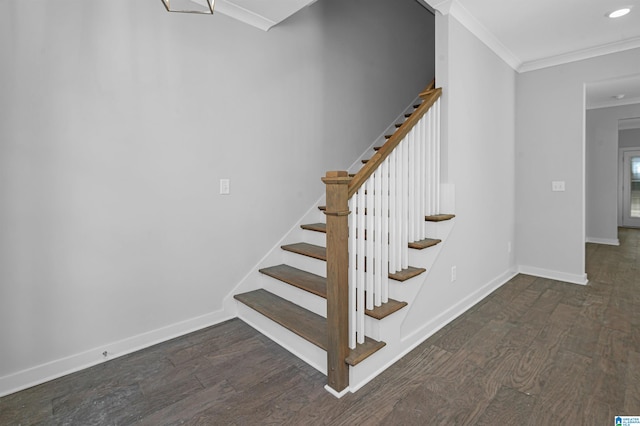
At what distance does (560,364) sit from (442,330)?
72 centimetres

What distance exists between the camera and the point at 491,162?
10.6 feet

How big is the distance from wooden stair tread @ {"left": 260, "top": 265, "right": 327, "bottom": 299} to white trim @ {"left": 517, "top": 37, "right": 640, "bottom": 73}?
3436 millimetres

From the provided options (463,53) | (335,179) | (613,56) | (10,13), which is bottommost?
(335,179)

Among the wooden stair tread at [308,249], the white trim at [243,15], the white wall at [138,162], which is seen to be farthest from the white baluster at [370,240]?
the white trim at [243,15]

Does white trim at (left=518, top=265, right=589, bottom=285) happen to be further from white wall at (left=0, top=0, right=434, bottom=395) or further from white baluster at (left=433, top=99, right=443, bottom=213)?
white wall at (left=0, top=0, right=434, bottom=395)

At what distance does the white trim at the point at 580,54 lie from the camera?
313 centimetres

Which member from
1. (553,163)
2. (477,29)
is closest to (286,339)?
(477,29)

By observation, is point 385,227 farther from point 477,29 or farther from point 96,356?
point 477,29

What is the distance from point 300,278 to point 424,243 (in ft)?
3.22

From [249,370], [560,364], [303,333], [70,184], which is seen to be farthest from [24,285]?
[560,364]

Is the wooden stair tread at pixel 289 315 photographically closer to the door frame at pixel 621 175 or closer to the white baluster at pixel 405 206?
the white baluster at pixel 405 206

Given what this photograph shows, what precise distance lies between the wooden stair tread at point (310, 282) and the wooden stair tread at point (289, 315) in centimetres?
17

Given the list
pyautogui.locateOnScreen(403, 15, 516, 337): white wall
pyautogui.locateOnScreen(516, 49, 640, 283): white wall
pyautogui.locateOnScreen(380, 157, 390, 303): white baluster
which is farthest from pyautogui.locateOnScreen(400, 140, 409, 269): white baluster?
pyautogui.locateOnScreen(516, 49, 640, 283): white wall

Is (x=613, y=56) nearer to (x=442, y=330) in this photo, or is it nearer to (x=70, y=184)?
(x=442, y=330)
